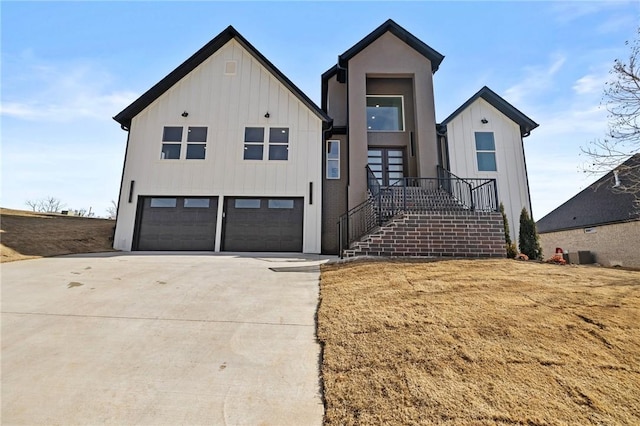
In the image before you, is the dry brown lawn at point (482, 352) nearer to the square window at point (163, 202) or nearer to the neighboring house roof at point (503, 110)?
the square window at point (163, 202)

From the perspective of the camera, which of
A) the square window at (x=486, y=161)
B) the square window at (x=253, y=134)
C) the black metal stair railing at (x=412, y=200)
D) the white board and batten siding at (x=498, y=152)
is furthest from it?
the square window at (x=486, y=161)

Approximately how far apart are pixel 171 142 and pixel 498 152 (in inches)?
Answer: 551

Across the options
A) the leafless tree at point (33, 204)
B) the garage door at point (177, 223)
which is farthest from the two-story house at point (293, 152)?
the leafless tree at point (33, 204)

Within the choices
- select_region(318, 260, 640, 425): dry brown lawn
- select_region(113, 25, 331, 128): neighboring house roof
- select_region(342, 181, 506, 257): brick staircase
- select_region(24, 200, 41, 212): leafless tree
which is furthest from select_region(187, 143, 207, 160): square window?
select_region(24, 200, 41, 212): leafless tree

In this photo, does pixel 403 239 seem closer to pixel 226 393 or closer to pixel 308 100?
pixel 226 393

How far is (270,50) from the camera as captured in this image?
1324cm

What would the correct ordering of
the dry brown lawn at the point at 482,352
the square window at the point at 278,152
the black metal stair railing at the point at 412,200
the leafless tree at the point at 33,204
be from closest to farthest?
the dry brown lawn at the point at 482,352 < the black metal stair railing at the point at 412,200 < the square window at the point at 278,152 < the leafless tree at the point at 33,204

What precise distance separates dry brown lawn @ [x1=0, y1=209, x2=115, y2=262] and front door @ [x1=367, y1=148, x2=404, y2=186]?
433 inches

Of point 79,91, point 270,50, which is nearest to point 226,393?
point 79,91

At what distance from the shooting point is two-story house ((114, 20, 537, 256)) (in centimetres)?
1113

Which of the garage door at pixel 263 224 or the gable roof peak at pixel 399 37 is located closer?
the garage door at pixel 263 224

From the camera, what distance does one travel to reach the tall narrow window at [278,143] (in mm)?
11711

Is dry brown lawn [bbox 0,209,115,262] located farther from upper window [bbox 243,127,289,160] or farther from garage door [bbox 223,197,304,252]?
upper window [bbox 243,127,289,160]

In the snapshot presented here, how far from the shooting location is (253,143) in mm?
11797
